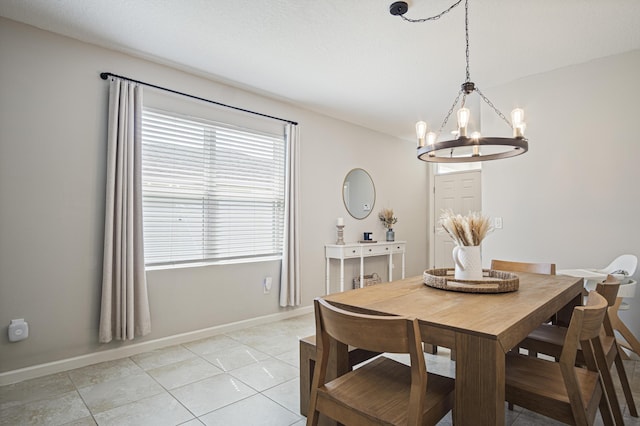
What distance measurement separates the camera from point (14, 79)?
96.1 inches

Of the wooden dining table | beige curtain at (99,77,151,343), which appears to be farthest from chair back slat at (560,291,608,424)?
beige curtain at (99,77,151,343)

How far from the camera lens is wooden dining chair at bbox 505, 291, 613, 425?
126 centimetres

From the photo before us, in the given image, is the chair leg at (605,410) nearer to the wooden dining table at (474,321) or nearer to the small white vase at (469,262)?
the wooden dining table at (474,321)

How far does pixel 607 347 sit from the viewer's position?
1739 millimetres

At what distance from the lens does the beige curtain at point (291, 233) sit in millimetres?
3945

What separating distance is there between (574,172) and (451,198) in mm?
2885

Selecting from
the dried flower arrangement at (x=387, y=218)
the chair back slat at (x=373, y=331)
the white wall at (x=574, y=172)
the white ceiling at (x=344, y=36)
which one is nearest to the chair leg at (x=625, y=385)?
the white wall at (x=574, y=172)

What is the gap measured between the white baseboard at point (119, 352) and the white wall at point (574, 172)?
8.85 feet

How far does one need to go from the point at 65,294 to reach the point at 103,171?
3.17 feet

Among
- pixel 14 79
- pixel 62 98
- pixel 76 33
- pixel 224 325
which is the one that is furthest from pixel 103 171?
pixel 224 325

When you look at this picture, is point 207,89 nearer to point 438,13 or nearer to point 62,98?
point 62,98

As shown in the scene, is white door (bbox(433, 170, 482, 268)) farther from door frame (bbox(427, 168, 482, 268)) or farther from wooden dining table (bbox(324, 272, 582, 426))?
wooden dining table (bbox(324, 272, 582, 426))

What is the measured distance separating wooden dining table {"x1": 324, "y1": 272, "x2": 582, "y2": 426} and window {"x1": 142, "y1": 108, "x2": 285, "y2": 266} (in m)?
2.01

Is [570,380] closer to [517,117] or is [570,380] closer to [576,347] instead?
[576,347]
